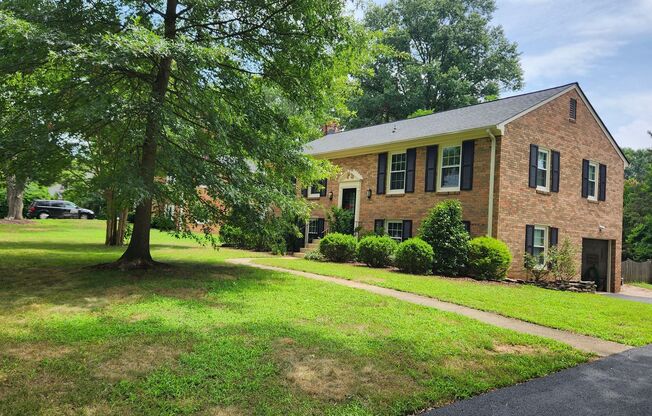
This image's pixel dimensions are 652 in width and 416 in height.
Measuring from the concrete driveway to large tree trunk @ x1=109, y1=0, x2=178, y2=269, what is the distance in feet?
21.3

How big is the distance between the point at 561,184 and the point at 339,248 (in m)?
8.96

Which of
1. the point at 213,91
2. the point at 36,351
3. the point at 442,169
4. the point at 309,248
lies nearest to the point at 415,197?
the point at 442,169

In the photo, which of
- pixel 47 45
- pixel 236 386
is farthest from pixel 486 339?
pixel 47 45

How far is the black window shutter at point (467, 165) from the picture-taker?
15.8m

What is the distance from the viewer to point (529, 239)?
16109mm

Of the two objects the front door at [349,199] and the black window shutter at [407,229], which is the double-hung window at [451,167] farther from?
the front door at [349,199]

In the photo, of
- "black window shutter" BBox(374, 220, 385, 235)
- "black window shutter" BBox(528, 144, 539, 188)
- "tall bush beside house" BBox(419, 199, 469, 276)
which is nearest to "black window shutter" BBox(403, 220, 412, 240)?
"black window shutter" BBox(374, 220, 385, 235)

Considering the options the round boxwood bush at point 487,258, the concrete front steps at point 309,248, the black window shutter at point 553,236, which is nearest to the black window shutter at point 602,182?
the black window shutter at point 553,236

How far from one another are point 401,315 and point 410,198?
10931mm

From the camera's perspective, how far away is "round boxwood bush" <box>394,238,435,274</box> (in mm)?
13688

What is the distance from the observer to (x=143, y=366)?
13.9 feet

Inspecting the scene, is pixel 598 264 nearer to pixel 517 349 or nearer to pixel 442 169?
pixel 442 169

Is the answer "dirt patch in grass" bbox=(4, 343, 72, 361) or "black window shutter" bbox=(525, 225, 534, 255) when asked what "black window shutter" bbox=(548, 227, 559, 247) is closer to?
"black window shutter" bbox=(525, 225, 534, 255)

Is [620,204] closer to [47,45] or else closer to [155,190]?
[155,190]
